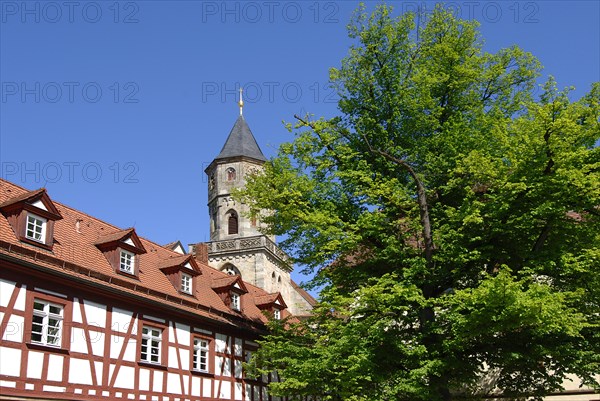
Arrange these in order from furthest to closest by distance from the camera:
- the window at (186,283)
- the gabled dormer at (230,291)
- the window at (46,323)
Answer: the gabled dormer at (230,291) < the window at (186,283) < the window at (46,323)

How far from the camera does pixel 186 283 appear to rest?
2394cm

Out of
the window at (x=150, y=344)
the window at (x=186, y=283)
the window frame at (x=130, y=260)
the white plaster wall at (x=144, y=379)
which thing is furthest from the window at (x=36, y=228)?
the window at (x=186, y=283)

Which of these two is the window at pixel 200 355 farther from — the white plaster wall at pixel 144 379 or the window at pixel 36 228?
the window at pixel 36 228

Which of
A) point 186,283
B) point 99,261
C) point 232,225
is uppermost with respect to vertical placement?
point 232,225

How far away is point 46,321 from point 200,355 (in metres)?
7.05

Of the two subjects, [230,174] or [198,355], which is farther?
[230,174]

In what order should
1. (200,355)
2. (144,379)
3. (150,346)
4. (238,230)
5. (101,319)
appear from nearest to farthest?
1. (101,319)
2. (144,379)
3. (150,346)
4. (200,355)
5. (238,230)

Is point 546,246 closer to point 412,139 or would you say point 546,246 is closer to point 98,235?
point 412,139

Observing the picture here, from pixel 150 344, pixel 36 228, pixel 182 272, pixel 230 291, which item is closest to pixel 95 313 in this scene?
pixel 150 344

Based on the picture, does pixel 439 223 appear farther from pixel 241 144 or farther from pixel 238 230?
pixel 241 144

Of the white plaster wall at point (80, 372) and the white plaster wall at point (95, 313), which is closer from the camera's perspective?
the white plaster wall at point (80, 372)

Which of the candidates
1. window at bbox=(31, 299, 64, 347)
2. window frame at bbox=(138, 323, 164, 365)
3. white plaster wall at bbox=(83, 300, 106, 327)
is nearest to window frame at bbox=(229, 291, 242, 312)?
window frame at bbox=(138, 323, 164, 365)

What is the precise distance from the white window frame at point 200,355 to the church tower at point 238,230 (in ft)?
54.6

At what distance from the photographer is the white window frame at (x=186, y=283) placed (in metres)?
23.6
